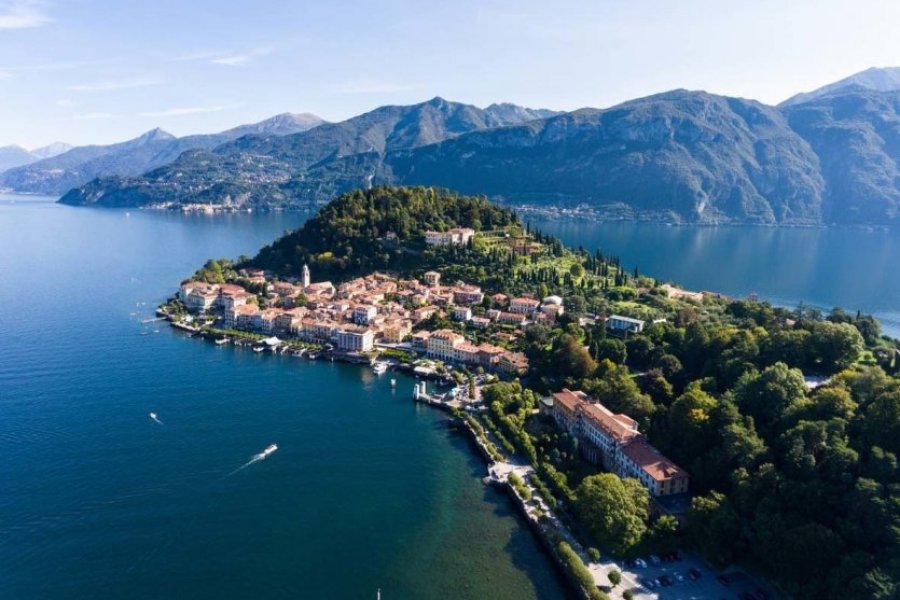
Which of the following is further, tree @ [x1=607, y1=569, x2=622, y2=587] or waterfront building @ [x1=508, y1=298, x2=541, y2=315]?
waterfront building @ [x1=508, y1=298, x2=541, y2=315]

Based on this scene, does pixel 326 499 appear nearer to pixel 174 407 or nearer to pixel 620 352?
pixel 174 407

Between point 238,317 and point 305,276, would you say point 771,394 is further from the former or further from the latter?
point 305,276

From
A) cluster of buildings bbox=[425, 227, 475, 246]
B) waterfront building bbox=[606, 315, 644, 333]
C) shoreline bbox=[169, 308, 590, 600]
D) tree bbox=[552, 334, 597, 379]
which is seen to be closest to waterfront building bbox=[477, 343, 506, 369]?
shoreline bbox=[169, 308, 590, 600]

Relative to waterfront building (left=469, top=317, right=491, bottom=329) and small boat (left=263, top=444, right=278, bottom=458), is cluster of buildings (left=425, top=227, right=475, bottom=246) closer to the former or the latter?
waterfront building (left=469, top=317, right=491, bottom=329)

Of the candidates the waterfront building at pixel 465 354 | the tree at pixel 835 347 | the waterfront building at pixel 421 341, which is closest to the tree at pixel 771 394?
the tree at pixel 835 347

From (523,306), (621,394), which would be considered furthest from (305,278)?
(621,394)

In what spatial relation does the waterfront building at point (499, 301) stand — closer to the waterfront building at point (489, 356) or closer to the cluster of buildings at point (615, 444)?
the waterfront building at point (489, 356)

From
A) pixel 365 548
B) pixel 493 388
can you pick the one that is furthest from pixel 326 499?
pixel 493 388
